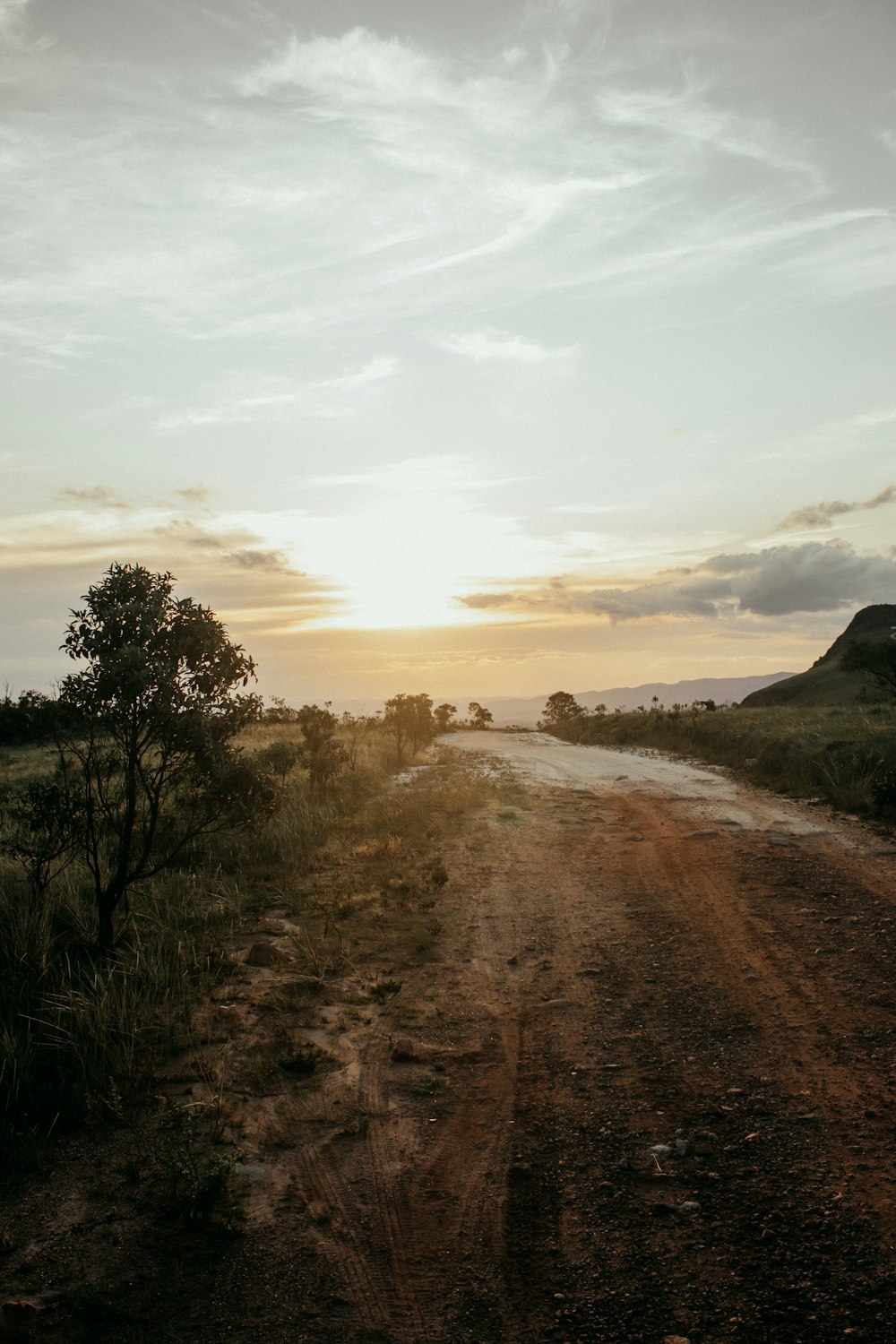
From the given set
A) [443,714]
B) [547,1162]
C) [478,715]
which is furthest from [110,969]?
[478,715]

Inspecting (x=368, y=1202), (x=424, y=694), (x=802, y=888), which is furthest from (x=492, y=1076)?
(x=424, y=694)

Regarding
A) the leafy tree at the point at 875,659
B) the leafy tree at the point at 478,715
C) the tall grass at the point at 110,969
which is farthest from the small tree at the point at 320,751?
the leafy tree at the point at 478,715

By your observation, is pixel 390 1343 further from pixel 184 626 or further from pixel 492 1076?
pixel 184 626

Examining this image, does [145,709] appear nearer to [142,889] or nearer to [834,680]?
[142,889]

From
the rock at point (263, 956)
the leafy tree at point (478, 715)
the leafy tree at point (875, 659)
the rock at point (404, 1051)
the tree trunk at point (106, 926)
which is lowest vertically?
the rock at point (404, 1051)

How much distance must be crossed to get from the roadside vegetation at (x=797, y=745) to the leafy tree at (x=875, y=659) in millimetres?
1539

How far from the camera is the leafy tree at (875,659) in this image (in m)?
34.1

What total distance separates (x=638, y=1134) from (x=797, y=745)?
19233mm

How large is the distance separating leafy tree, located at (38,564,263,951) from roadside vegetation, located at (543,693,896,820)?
1209 cm

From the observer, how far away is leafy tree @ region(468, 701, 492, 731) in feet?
216

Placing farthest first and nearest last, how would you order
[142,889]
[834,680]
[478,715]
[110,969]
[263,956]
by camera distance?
1. [478,715]
2. [834,680]
3. [142,889]
4. [263,956]
5. [110,969]

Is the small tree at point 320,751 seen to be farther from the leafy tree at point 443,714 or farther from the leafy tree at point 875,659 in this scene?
the leafy tree at point 443,714

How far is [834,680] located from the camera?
6712 centimetres

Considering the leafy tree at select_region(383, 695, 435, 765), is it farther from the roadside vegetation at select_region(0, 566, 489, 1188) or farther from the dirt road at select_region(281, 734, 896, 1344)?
the dirt road at select_region(281, 734, 896, 1344)
